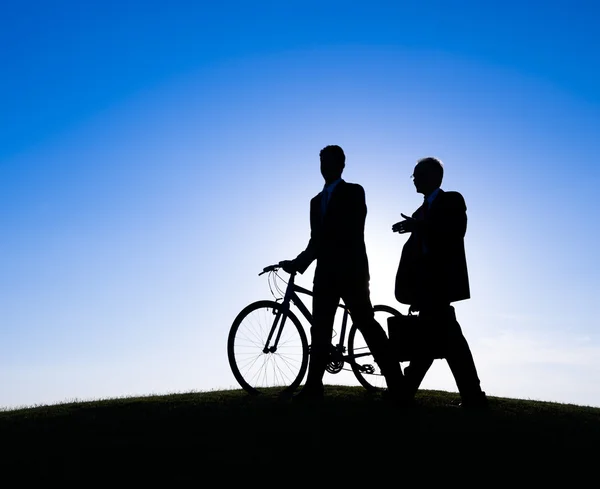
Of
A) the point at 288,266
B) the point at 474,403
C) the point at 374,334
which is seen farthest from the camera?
the point at 288,266

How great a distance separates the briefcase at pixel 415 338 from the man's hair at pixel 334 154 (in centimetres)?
200

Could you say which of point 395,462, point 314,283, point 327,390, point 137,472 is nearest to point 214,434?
point 137,472

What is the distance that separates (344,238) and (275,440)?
8.63 ft

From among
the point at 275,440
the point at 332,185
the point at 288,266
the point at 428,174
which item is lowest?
the point at 275,440

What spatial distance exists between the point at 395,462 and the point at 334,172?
11.7 ft

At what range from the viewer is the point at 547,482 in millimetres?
5785

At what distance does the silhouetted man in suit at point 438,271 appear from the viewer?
7797mm

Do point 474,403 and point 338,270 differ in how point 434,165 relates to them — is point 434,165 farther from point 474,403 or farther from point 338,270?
point 474,403

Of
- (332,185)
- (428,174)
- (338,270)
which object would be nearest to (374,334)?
(338,270)

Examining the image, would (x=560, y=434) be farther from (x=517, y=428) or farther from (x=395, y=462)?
(x=395, y=462)

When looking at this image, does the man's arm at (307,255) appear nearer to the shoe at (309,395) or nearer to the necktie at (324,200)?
the necktie at (324,200)

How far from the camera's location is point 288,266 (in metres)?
8.55

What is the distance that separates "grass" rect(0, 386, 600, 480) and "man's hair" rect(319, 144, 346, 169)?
2859 millimetres

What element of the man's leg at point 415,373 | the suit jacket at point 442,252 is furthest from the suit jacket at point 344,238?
the man's leg at point 415,373
